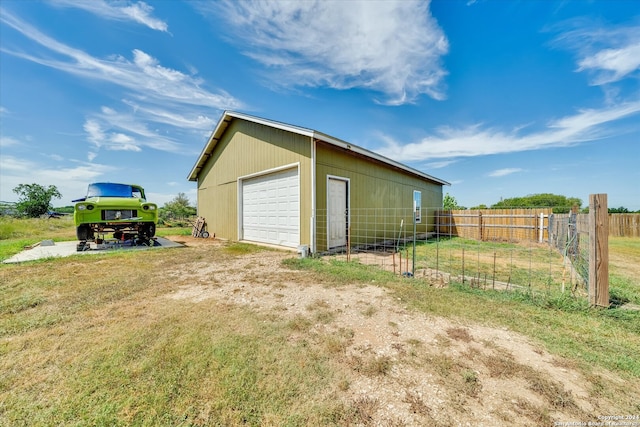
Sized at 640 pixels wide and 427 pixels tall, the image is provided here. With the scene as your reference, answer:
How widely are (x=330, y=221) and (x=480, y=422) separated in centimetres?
599

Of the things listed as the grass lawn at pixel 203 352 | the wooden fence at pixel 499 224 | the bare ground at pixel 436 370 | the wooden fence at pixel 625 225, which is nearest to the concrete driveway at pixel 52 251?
the grass lawn at pixel 203 352

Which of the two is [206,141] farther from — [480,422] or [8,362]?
[480,422]

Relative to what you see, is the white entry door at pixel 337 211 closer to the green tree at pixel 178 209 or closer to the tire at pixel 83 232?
the tire at pixel 83 232

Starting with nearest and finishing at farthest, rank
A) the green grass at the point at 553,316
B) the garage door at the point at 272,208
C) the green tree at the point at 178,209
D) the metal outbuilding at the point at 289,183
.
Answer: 1. the green grass at the point at 553,316
2. the metal outbuilding at the point at 289,183
3. the garage door at the point at 272,208
4. the green tree at the point at 178,209

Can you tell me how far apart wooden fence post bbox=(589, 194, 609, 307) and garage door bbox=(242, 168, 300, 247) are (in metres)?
5.91

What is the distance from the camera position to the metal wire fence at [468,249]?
4.07 meters

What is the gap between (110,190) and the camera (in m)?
7.54

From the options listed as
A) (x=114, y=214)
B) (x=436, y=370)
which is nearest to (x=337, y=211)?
(x=436, y=370)

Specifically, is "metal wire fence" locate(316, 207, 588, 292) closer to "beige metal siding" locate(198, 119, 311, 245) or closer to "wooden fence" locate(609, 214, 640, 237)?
"beige metal siding" locate(198, 119, 311, 245)

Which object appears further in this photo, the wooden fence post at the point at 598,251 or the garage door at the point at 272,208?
the garage door at the point at 272,208

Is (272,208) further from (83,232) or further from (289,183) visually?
(83,232)

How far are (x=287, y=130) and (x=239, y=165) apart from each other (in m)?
3.49

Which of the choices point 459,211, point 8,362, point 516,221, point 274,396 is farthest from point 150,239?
point 516,221

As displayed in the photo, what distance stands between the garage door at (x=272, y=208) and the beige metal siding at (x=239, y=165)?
1.14ft
